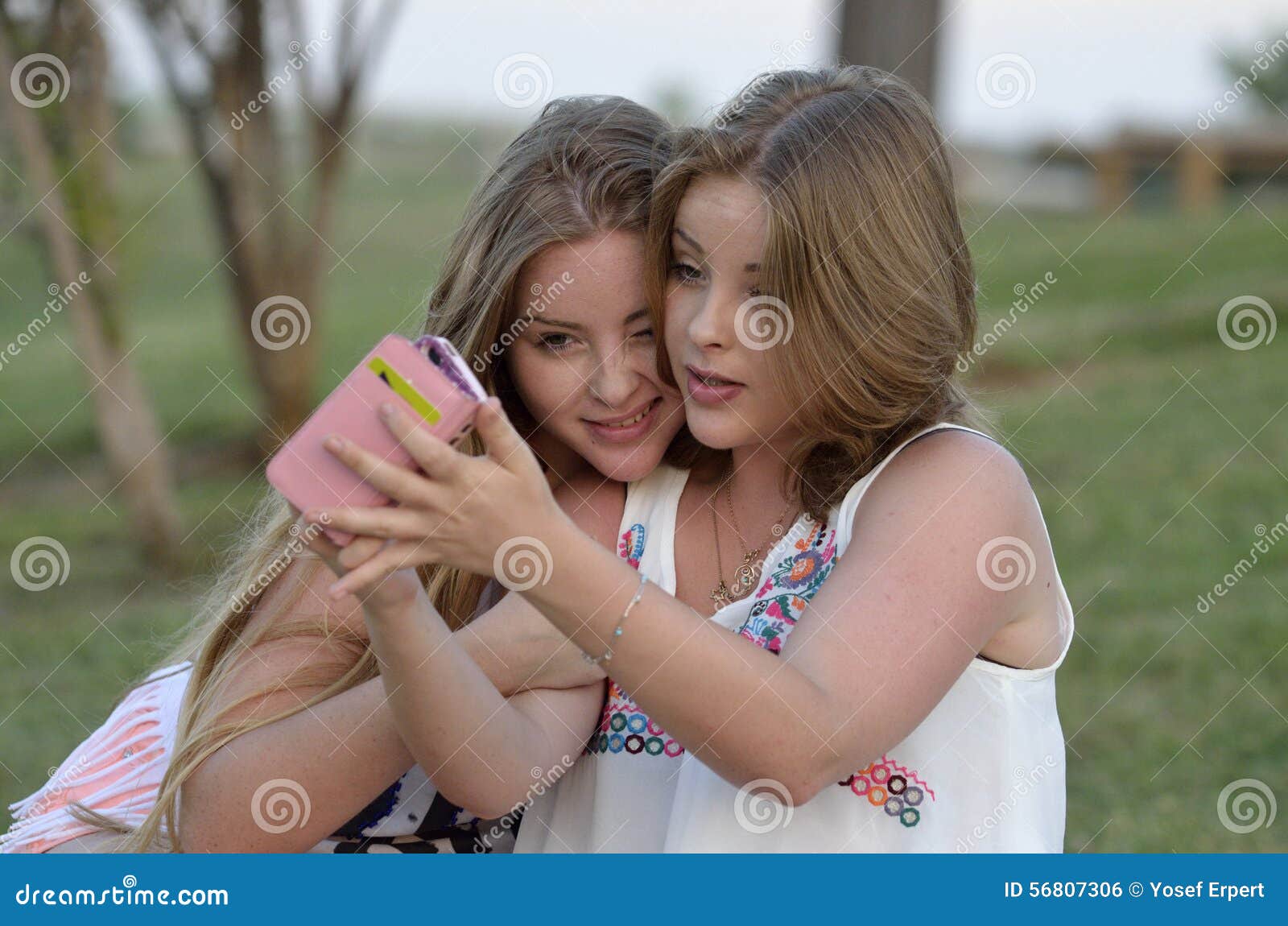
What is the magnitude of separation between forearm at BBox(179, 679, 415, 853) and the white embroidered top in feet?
1.34

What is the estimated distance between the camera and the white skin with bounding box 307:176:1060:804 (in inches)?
65.1

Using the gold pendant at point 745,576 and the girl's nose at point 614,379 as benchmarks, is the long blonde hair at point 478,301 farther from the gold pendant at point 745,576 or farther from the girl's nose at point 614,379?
the gold pendant at point 745,576

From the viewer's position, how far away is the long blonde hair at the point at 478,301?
2508mm

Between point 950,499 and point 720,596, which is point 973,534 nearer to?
point 950,499

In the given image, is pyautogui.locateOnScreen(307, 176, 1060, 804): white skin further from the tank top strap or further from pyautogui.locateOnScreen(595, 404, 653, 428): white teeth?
pyautogui.locateOnScreen(595, 404, 653, 428): white teeth

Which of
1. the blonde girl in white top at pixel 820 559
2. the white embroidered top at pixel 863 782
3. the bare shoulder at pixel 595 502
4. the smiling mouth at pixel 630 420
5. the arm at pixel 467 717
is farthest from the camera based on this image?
the bare shoulder at pixel 595 502

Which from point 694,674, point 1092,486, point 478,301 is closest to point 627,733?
point 694,674

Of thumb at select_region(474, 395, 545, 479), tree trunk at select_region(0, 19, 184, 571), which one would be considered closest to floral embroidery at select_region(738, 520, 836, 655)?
thumb at select_region(474, 395, 545, 479)

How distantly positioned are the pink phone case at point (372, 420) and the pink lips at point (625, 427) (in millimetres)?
846

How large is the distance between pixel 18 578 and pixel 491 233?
5.68 metres

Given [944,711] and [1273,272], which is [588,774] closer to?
[944,711]

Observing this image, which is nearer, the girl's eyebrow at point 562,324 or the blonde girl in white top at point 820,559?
the blonde girl in white top at point 820,559

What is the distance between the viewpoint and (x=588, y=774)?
2486mm

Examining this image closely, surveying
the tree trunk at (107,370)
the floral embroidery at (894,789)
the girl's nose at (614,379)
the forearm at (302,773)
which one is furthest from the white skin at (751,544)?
the tree trunk at (107,370)
